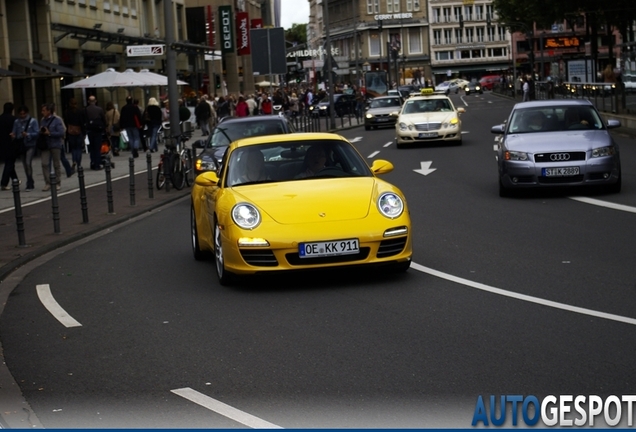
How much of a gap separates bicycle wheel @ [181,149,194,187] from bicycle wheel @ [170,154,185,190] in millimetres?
313

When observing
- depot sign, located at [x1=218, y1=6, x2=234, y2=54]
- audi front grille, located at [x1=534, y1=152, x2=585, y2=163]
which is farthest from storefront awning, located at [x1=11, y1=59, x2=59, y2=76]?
depot sign, located at [x1=218, y1=6, x2=234, y2=54]

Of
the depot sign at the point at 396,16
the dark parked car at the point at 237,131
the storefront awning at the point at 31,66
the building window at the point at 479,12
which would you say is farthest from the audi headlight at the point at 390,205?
the building window at the point at 479,12

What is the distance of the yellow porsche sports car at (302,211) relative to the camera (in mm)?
10617

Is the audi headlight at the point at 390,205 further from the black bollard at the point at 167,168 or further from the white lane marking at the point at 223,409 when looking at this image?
the black bollard at the point at 167,168

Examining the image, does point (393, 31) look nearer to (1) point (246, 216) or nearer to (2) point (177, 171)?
(2) point (177, 171)

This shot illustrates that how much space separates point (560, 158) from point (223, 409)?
12.4 m

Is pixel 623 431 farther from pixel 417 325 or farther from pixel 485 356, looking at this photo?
pixel 417 325

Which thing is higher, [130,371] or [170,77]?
[170,77]

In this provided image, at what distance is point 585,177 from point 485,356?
1092 cm

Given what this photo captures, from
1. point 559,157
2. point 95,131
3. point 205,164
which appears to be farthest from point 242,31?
point 559,157

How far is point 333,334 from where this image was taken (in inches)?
340

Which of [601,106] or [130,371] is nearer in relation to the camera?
[130,371]

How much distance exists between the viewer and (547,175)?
18062mm

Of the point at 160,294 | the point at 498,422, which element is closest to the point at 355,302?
the point at 160,294
